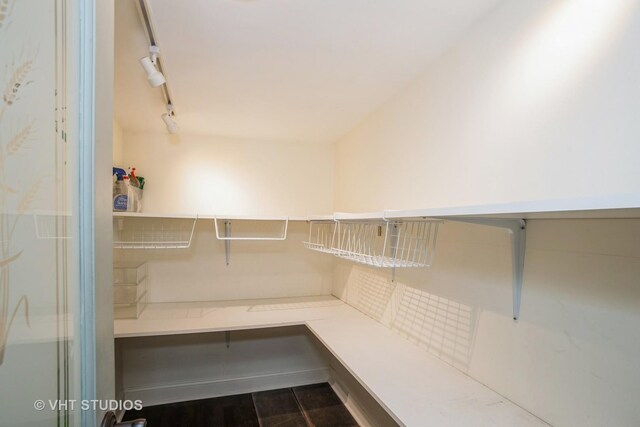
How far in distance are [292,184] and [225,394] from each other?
1804mm

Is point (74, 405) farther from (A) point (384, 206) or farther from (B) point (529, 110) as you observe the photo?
(A) point (384, 206)

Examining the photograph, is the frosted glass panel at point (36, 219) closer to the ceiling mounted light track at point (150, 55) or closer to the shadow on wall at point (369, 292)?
the ceiling mounted light track at point (150, 55)

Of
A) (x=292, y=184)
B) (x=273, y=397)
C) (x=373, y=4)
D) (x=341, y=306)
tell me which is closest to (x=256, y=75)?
(x=373, y=4)

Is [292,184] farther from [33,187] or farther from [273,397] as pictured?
[33,187]

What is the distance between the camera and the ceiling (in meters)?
1.16

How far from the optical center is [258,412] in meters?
2.22

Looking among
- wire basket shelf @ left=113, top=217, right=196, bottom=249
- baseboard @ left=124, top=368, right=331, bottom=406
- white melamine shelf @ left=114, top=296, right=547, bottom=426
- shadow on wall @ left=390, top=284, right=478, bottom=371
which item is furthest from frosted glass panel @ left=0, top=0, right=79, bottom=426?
baseboard @ left=124, top=368, right=331, bottom=406

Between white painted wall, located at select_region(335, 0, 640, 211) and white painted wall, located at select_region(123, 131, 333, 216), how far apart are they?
4.03 feet

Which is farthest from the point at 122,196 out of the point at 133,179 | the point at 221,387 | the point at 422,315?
the point at 422,315

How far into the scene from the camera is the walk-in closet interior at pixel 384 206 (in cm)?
86

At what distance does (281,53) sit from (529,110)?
1056mm

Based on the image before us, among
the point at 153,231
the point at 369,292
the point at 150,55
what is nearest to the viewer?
the point at 150,55

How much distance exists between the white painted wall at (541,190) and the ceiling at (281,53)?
0.71 ft

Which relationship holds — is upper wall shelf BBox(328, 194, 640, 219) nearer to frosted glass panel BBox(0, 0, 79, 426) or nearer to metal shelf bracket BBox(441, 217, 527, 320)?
metal shelf bracket BBox(441, 217, 527, 320)
